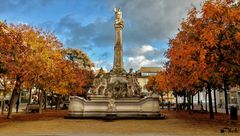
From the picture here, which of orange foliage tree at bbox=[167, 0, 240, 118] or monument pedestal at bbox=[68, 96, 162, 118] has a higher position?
orange foliage tree at bbox=[167, 0, 240, 118]

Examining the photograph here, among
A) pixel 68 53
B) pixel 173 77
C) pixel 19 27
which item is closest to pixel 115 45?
pixel 173 77

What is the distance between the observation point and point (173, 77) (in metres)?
32.4

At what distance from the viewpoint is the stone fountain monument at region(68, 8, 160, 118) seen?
27469 mm

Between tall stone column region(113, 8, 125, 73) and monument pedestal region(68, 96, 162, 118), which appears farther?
tall stone column region(113, 8, 125, 73)

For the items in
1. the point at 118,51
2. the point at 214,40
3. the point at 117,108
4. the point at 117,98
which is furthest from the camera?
the point at 118,51

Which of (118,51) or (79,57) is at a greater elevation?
(79,57)

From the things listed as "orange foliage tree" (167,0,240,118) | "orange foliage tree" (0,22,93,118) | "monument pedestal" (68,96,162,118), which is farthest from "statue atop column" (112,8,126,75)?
"orange foliage tree" (167,0,240,118)

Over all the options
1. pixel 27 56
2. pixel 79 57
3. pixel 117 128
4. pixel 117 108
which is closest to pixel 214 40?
pixel 117 128

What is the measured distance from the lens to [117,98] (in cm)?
3256

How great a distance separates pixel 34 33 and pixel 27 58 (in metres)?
5.32

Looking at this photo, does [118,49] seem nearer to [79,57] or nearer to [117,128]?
[117,128]

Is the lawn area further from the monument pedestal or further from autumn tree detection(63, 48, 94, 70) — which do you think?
autumn tree detection(63, 48, 94, 70)

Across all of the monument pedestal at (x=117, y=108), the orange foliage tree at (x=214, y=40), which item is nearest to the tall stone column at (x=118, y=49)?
the monument pedestal at (x=117, y=108)

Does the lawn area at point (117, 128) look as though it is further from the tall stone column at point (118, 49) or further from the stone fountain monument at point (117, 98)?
the tall stone column at point (118, 49)
